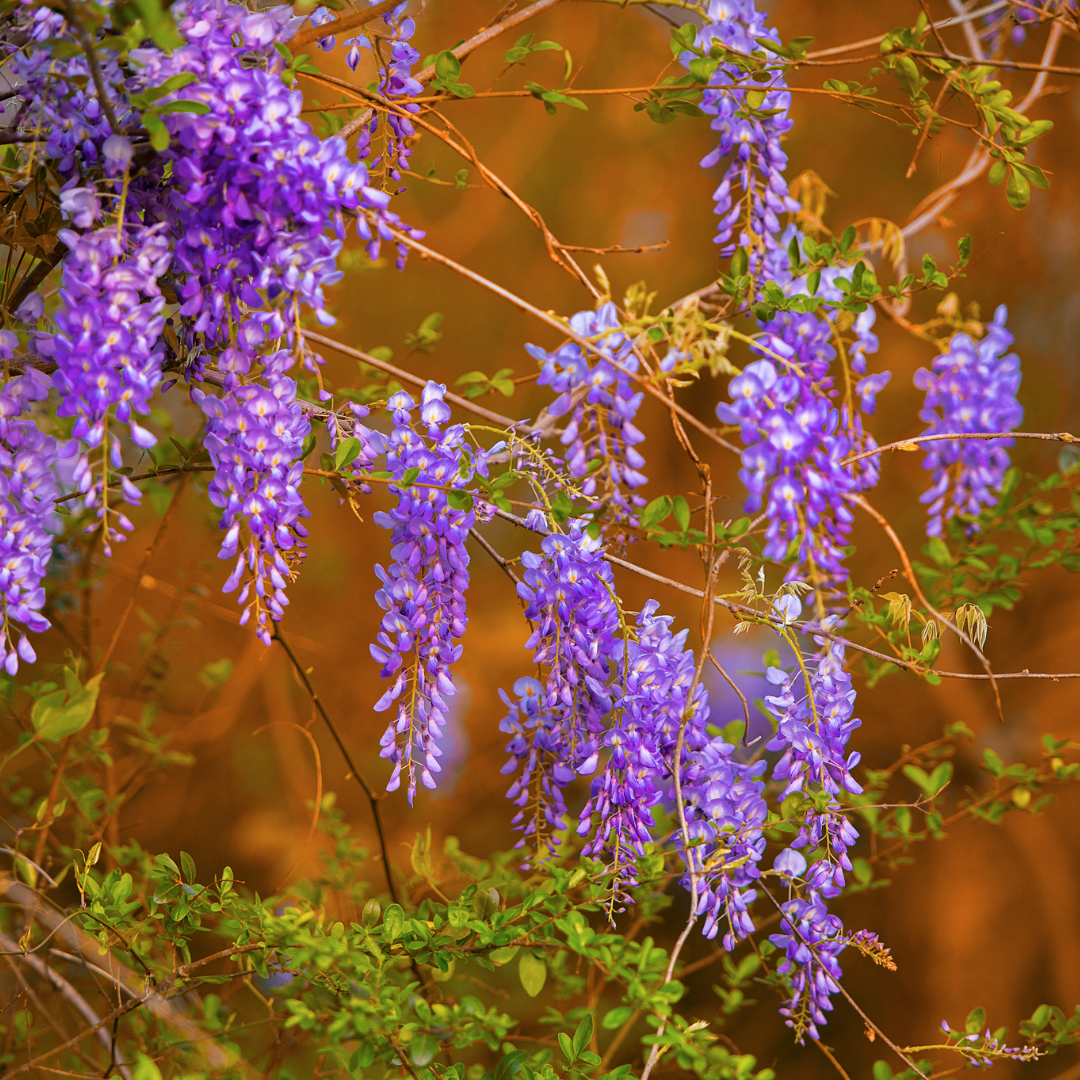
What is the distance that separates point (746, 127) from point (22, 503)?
78cm

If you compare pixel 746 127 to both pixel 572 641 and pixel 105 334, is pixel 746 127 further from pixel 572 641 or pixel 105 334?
pixel 105 334

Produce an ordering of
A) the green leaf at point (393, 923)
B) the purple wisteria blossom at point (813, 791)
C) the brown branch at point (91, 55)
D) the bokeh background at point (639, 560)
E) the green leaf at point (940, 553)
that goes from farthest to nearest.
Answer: the bokeh background at point (639, 560) < the green leaf at point (940, 553) < the purple wisteria blossom at point (813, 791) < the green leaf at point (393, 923) < the brown branch at point (91, 55)

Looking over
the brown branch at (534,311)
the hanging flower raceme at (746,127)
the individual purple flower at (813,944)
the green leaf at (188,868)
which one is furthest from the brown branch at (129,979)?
the hanging flower raceme at (746,127)

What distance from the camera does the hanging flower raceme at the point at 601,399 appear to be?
880 millimetres

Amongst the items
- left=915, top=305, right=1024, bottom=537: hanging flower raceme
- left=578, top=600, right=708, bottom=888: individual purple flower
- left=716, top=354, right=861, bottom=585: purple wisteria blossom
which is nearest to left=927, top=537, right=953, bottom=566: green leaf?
left=915, top=305, right=1024, bottom=537: hanging flower raceme

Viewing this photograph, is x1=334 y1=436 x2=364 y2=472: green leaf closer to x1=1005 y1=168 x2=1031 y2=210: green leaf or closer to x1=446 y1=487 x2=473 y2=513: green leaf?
x1=446 y1=487 x2=473 y2=513: green leaf

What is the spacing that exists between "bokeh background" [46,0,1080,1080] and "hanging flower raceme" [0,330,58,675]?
1.22 meters

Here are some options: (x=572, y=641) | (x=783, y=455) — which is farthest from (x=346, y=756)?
(x=783, y=455)

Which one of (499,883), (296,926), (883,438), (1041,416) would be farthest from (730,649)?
(296,926)

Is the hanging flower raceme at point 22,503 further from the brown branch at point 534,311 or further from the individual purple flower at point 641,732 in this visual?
the individual purple flower at point 641,732

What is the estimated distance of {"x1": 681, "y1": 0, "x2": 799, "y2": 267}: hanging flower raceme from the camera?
905 mm

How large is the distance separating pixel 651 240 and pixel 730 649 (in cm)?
99

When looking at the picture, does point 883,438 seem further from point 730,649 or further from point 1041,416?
point 730,649

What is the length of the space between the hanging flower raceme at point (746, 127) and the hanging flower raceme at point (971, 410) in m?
0.39
